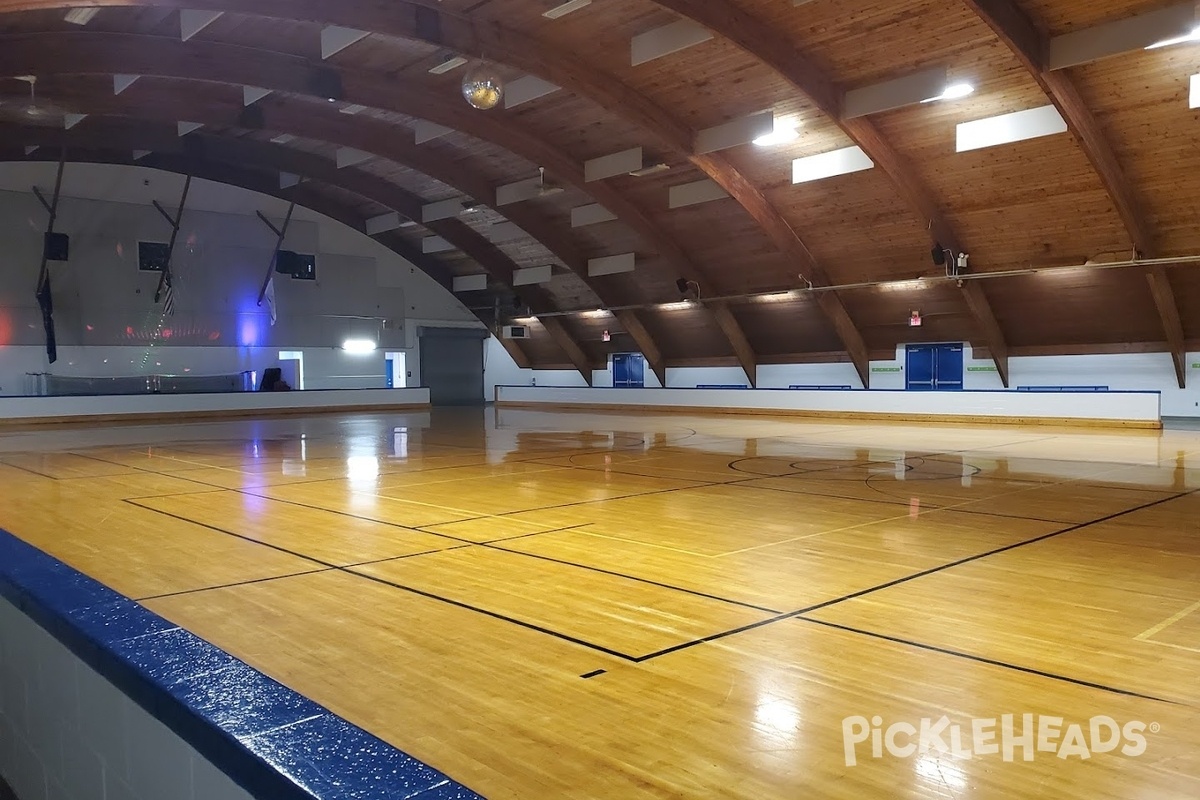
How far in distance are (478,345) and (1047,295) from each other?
59.8 ft

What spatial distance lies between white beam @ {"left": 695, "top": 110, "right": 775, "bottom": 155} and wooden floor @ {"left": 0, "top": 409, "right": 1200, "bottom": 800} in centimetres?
714

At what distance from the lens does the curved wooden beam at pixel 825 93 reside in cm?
1152

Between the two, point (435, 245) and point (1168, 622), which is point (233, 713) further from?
point (435, 245)

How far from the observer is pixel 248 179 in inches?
918

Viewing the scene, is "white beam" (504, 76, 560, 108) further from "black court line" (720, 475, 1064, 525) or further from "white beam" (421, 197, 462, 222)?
"black court line" (720, 475, 1064, 525)

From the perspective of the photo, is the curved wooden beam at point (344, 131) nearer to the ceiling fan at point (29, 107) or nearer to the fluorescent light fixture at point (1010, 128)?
the ceiling fan at point (29, 107)

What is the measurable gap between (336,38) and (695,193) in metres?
7.89

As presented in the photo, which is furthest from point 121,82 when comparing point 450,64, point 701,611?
point 701,611

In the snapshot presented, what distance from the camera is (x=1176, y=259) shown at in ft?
49.0

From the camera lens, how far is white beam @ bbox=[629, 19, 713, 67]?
12180mm

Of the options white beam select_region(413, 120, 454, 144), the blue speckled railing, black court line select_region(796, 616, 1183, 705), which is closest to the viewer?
the blue speckled railing

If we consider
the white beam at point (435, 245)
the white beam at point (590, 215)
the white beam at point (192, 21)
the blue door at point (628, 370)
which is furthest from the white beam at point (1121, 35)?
the white beam at point (435, 245)

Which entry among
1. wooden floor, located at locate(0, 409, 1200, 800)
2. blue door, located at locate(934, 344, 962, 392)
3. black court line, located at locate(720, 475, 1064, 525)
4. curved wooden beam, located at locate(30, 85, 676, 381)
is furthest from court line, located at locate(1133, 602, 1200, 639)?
blue door, located at locate(934, 344, 962, 392)

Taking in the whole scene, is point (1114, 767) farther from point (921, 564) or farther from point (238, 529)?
point (238, 529)
